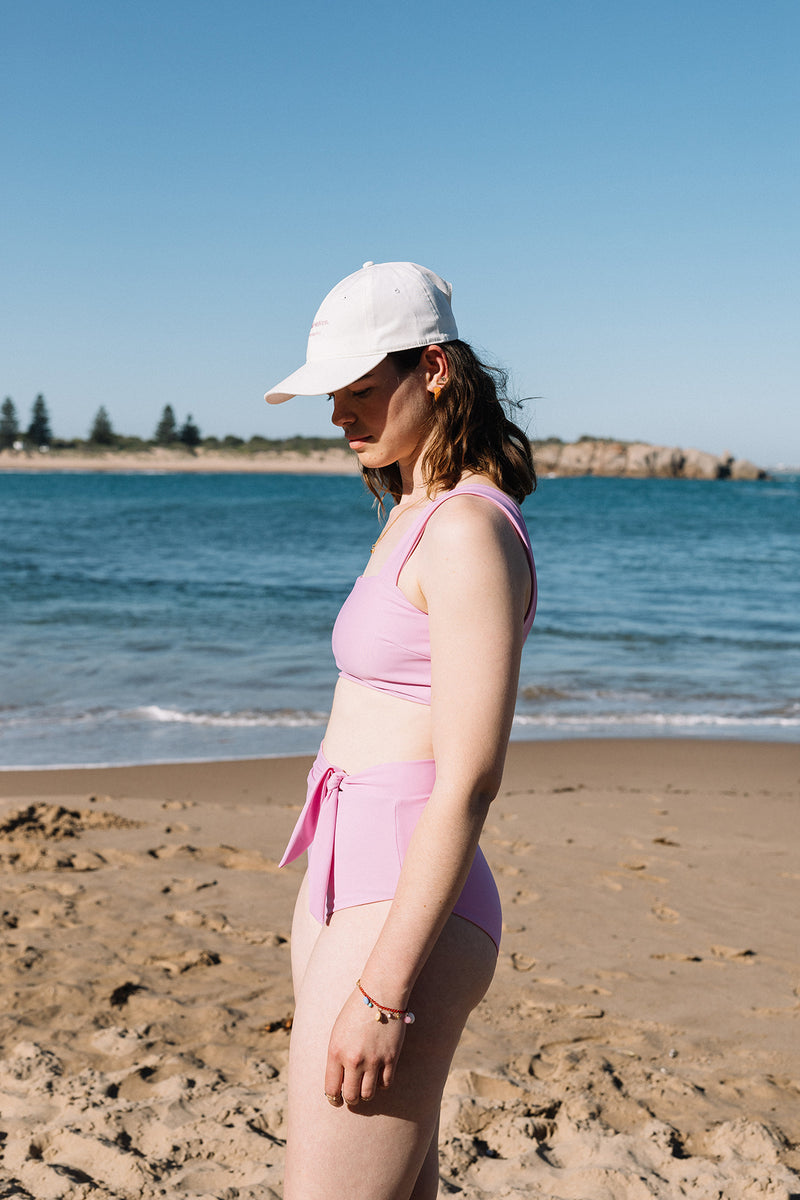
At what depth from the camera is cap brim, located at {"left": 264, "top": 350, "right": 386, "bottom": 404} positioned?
5.29 feet

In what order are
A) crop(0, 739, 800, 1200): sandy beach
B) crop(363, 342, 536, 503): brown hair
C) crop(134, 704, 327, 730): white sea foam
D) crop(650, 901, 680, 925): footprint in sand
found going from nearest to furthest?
crop(363, 342, 536, 503): brown hair, crop(0, 739, 800, 1200): sandy beach, crop(650, 901, 680, 925): footprint in sand, crop(134, 704, 327, 730): white sea foam

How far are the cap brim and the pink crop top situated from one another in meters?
0.25

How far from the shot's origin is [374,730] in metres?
1.63

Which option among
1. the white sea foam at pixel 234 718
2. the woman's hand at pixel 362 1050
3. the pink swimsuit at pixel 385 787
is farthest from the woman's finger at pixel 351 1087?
the white sea foam at pixel 234 718

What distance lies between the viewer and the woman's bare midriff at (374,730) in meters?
1.58

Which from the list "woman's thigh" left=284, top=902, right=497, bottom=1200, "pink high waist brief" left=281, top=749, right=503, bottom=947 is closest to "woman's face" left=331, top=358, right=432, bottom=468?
"pink high waist brief" left=281, top=749, right=503, bottom=947

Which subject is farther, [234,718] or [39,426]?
[39,426]

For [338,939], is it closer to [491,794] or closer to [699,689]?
[491,794]

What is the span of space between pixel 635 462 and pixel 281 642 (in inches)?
3808

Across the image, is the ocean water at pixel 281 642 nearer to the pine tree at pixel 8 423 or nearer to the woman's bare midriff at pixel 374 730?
the woman's bare midriff at pixel 374 730

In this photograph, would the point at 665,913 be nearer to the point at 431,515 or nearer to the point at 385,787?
the point at 385,787

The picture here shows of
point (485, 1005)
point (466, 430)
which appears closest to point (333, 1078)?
point (466, 430)

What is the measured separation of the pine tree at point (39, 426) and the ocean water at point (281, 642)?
8956 cm

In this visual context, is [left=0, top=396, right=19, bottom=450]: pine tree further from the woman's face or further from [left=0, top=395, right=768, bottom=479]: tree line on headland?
the woman's face
